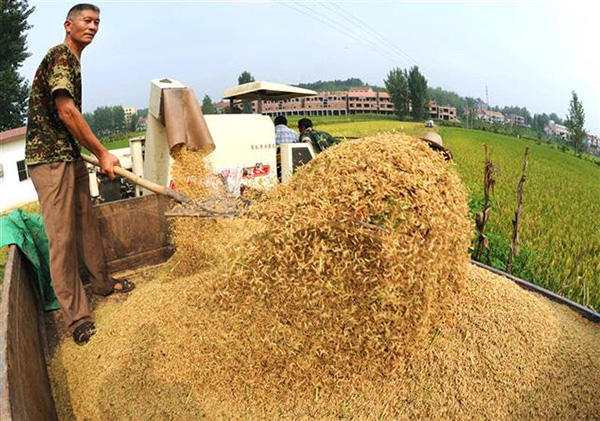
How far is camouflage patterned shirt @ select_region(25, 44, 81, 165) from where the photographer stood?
8.96ft

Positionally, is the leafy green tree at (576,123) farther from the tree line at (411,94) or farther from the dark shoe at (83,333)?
the dark shoe at (83,333)

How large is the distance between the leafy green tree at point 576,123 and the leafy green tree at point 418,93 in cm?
2038

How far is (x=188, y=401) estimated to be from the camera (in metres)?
2.28

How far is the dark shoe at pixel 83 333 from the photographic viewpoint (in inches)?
108

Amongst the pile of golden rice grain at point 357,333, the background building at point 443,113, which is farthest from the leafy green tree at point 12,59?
the background building at point 443,113

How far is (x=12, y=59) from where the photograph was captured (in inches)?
851

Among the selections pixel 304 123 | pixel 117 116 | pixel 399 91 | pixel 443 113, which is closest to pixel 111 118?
pixel 117 116

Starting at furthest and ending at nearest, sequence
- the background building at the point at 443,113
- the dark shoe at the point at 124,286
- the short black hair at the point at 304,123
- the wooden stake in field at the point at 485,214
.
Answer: the background building at the point at 443,113 < the short black hair at the point at 304,123 < the wooden stake in field at the point at 485,214 < the dark shoe at the point at 124,286

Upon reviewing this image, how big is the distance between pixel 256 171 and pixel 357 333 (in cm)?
274

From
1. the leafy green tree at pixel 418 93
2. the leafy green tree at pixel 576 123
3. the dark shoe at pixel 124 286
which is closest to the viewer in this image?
the dark shoe at pixel 124 286

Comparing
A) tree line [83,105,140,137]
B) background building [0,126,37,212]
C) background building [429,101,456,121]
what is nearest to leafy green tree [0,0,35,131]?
background building [0,126,37,212]

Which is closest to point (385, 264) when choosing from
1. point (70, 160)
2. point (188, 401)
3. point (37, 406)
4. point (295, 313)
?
point (295, 313)

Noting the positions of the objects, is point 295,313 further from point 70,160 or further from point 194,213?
point 70,160

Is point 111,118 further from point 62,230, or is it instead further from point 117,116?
point 62,230
